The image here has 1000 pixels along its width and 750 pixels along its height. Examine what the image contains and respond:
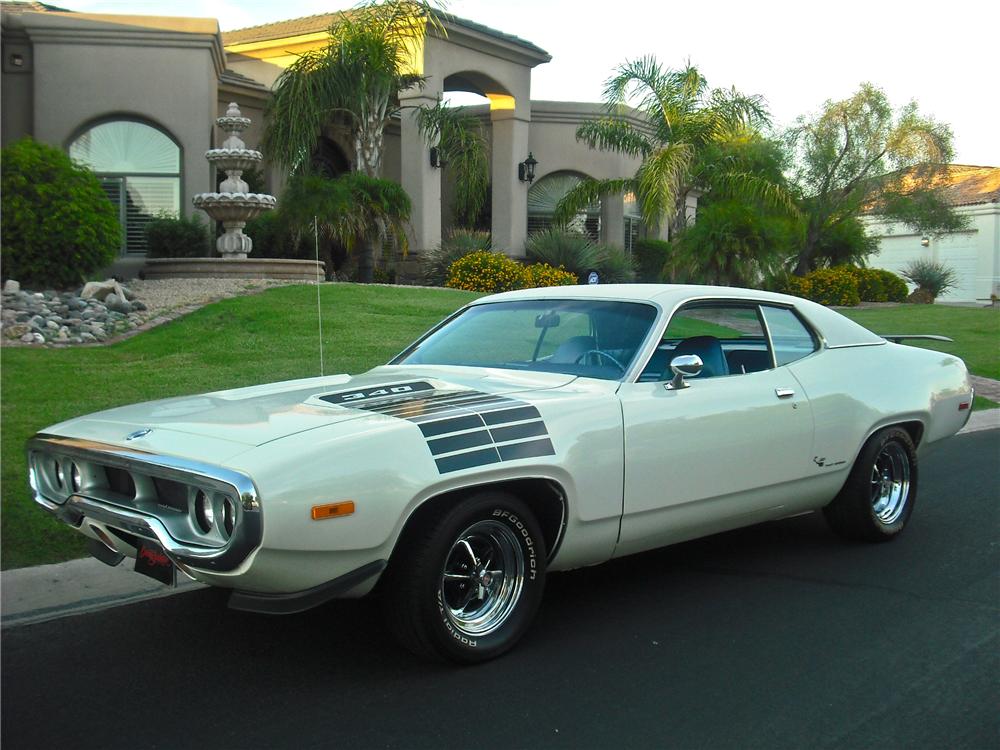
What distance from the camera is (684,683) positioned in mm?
3986

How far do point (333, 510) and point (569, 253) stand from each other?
1826 cm

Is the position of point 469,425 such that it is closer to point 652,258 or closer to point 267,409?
point 267,409

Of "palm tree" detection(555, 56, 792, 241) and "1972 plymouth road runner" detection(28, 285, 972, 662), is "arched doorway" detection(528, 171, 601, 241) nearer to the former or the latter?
"palm tree" detection(555, 56, 792, 241)

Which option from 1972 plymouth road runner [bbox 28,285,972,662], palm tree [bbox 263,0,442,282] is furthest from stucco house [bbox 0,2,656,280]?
1972 plymouth road runner [bbox 28,285,972,662]

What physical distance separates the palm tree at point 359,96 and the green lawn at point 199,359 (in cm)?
351

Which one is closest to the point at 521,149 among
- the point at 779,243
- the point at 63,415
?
the point at 779,243

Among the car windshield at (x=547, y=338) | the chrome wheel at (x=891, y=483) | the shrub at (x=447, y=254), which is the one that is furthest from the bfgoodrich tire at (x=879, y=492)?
the shrub at (x=447, y=254)

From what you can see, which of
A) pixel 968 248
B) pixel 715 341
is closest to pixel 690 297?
pixel 715 341

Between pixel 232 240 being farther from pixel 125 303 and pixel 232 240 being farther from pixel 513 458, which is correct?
pixel 513 458

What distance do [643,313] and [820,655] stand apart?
185 cm

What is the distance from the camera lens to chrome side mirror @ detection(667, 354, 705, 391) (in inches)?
189

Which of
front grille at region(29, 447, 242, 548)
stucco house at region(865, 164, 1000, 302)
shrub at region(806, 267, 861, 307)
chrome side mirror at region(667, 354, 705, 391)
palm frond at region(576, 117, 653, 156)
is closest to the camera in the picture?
front grille at region(29, 447, 242, 548)

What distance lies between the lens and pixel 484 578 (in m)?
4.22

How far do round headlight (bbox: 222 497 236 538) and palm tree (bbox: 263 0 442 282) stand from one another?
15915 millimetres
